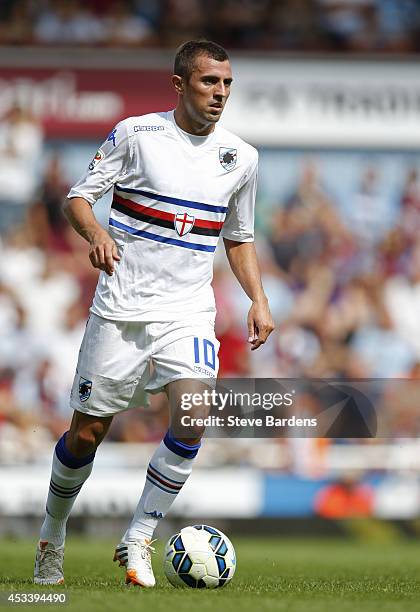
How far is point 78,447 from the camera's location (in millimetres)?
6008

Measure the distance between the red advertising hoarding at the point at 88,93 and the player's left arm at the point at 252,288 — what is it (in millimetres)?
8407

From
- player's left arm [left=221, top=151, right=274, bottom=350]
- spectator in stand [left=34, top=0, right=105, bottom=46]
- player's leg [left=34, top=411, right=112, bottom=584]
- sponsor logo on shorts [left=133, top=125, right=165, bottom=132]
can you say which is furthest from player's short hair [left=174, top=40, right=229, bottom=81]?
spectator in stand [left=34, top=0, right=105, bottom=46]

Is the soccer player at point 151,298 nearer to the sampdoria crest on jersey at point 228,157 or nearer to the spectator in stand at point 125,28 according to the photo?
the sampdoria crest on jersey at point 228,157

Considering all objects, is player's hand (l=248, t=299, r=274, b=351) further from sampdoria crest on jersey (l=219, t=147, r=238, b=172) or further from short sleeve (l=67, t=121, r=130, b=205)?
short sleeve (l=67, t=121, r=130, b=205)

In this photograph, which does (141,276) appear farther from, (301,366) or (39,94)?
(39,94)

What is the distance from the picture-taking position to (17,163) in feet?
47.9

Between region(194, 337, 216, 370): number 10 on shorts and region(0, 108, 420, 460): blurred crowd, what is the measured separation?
24.2ft

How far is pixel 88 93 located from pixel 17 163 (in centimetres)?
118

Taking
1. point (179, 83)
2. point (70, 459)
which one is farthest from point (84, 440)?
point (179, 83)

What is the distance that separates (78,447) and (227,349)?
7.95m

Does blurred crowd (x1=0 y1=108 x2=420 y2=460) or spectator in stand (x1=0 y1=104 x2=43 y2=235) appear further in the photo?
spectator in stand (x1=0 y1=104 x2=43 y2=235)

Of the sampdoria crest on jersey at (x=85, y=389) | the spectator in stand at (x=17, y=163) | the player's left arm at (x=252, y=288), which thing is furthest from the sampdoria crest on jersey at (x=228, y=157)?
the spectator in stand at (x=17, y=163)

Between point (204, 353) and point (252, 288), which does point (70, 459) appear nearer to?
point (204, 353)

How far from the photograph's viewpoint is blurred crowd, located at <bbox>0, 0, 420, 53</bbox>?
14781mm
